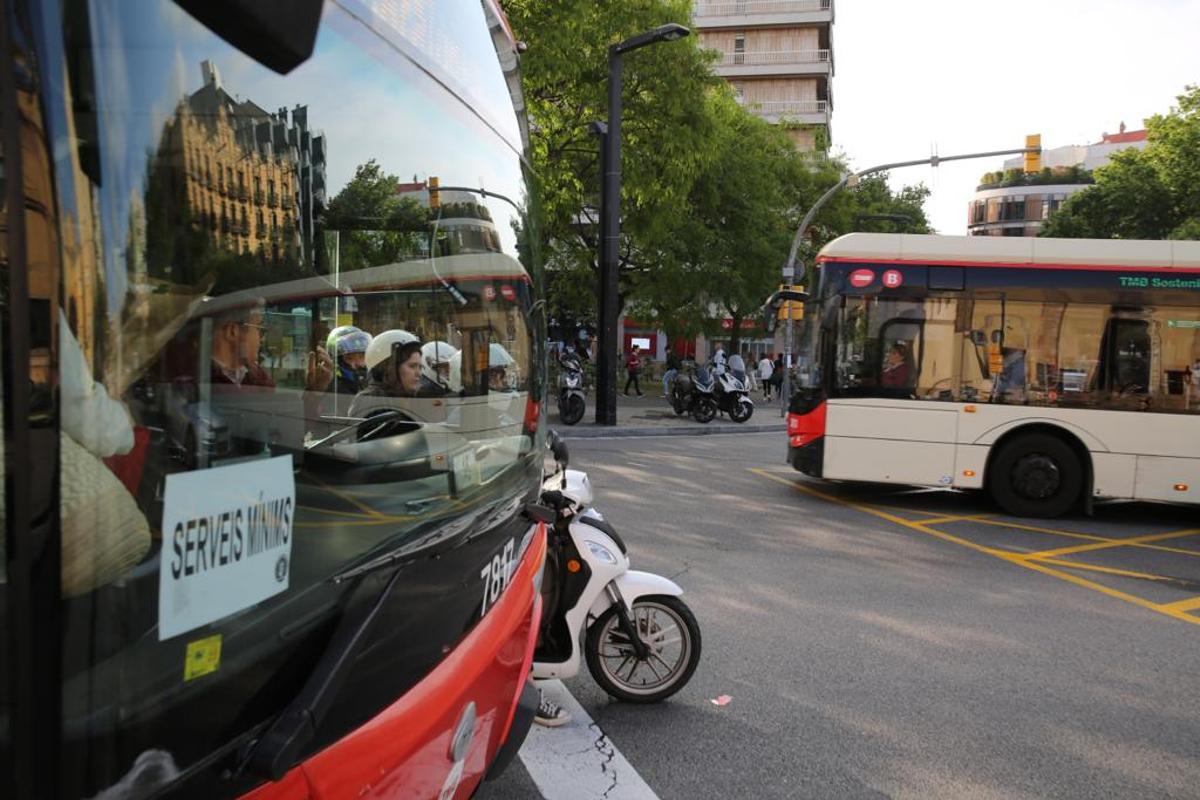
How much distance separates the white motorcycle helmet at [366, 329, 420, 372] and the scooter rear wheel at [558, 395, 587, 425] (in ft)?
47.7

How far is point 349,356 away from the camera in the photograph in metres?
2.00

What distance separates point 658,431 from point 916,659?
39.9 ft

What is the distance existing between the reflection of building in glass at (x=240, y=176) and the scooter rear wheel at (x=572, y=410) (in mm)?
15034

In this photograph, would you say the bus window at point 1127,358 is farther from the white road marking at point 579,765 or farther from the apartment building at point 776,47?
the apartment building at point 776,47

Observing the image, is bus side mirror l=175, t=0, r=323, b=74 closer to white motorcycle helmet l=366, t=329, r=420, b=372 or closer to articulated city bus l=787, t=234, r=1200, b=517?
white motorcycle helmet l=366, t=329, r=420, b=372

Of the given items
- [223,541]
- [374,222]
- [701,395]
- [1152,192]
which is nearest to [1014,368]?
[374,222]

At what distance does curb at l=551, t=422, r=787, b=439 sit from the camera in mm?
16328

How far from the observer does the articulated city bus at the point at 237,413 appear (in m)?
1.08

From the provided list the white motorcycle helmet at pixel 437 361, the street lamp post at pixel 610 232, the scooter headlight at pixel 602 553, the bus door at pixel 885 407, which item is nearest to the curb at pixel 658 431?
the street lamp post at pixel 610 232

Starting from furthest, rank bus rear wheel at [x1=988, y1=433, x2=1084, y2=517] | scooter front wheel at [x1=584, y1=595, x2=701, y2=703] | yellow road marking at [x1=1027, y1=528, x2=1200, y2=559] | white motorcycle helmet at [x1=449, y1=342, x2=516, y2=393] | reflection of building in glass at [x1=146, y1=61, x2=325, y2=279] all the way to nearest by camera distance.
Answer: bus rear wheel at [x1=988, y1=433, x2=1084, y2=517]
yellow road marking at [x1=1027, y1=528, x2=1200, y2=559]
scooter front wheel at [x1=584, y1=595, x2=701, y2=703]
white motorcycle helmet at [x1=449, y1=342, x2=516, y2=393]
reflection of building in glass at [x1=146, y1=61, x2=325, y2=279]

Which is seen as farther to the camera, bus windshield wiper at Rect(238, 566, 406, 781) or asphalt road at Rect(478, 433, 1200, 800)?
asphalt road at Rect(478, 433, 1200, 800)

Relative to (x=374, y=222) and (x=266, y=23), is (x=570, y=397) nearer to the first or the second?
(x=374, y=222)

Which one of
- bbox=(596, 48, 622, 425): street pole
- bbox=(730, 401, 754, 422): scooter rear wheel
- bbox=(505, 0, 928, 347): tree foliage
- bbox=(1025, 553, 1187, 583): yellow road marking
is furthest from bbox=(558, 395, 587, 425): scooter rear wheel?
bbox=(1025, 553, 1187, 583): yellow road marking

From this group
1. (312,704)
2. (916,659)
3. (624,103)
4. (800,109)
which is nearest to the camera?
(312,704)
